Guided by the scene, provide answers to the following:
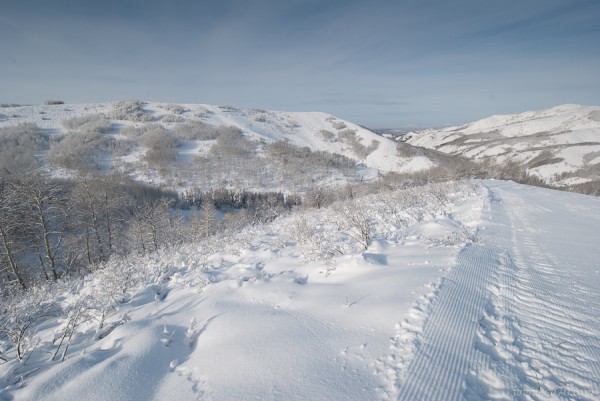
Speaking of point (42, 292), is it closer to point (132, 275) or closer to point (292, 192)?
point (132, 275)

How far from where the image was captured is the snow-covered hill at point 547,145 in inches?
2579

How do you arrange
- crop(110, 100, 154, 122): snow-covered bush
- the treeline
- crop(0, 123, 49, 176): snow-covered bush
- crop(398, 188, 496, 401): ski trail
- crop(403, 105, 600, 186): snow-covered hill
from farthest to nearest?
crop(110, 100, 154, 122): snow-covered bush
crop(0, 123, 49, 176): snow-covered bush
crop(403, 105, 600, 186): snow-covered hill
the treeline
crop(398, 188, 496, 401): ski trail

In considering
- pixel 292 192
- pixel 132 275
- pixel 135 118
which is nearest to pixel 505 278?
pixel 132 275

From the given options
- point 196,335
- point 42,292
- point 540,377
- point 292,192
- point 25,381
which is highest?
point 540,377

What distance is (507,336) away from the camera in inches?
116

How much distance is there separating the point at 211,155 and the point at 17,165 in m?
46.0

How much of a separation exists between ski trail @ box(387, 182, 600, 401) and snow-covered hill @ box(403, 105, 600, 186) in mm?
74587

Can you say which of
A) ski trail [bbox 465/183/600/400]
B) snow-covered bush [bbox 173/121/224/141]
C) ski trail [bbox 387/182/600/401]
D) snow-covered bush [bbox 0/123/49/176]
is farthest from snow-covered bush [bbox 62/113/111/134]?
ski trail [bbox 465/183/600/400]

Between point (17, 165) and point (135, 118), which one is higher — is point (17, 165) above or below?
below

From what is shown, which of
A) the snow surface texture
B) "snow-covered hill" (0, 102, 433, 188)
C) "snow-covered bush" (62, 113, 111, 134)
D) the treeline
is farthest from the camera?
"snow-covered bush" (62, 113, 111, 134)

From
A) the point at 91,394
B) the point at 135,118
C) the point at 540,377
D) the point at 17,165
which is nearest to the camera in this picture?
the point at 540,377

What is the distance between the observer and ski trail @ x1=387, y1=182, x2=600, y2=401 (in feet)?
7.55

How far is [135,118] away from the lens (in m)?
108

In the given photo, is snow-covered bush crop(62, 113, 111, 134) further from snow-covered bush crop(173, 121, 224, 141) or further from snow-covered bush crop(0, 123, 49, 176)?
snow-covered bush crop(173, 121, 224, 141)
